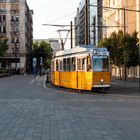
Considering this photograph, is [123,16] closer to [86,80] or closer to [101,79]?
[86,80]

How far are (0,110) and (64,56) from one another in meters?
19.5

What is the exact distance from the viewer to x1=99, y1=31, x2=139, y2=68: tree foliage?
56.6 metres

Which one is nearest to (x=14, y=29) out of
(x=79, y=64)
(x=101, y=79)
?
(x=79, y=64)

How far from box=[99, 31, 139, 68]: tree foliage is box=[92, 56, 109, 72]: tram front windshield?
2540 cm

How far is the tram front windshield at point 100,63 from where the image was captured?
30875 mm

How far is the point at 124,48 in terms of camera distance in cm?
5841

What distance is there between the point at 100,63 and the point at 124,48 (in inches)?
1092

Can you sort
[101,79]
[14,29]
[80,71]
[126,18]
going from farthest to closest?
[14,29], [126,18], [80,71], [101,79]

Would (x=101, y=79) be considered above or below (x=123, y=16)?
below

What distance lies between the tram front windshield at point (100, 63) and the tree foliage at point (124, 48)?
25.4 m

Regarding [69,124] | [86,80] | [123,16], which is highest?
[123,16]

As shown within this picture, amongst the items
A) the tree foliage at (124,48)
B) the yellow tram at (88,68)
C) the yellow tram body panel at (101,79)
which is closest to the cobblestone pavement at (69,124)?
the yellow tram body panel at (101,79)

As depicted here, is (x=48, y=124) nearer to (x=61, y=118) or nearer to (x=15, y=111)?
(x=61, y=118)

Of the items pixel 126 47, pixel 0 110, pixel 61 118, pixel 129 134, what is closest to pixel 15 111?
pixel 0 110
